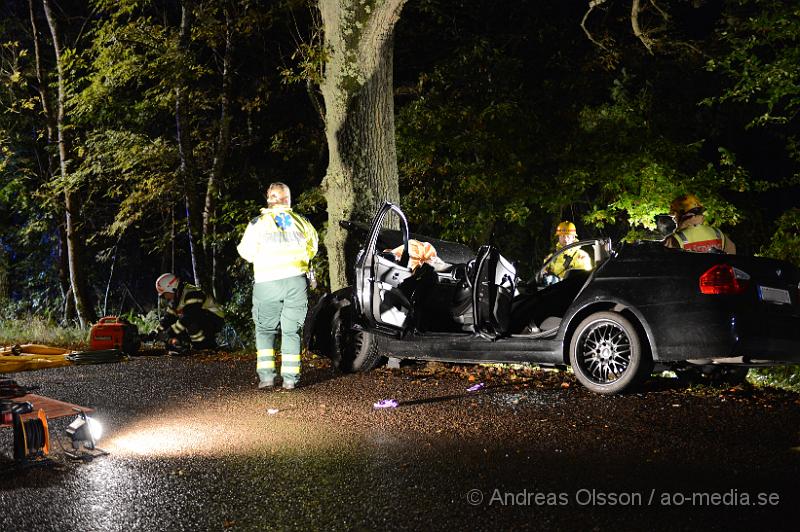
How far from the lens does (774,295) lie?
275 inches

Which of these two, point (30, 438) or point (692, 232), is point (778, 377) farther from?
point (30, 438)

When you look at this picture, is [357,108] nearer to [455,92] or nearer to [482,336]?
[482,336]

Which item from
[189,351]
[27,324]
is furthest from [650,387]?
[27,324]

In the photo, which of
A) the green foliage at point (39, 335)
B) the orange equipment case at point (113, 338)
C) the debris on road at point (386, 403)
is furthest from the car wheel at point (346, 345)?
the green foliage at point (39, 335)

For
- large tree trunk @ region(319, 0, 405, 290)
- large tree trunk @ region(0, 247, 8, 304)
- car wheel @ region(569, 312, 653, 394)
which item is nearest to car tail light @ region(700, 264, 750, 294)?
car wheel @ region(569, 312, 653, 394)

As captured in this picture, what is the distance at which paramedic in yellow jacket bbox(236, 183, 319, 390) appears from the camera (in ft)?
28.0

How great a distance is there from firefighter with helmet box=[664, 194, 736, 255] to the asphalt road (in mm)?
1357

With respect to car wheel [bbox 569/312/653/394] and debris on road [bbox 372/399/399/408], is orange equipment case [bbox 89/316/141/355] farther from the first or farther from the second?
car wheel [bbox 569/312/653/394]

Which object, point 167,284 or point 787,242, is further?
point 167,284

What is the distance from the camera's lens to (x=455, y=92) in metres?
16.9

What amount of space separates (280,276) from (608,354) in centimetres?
337

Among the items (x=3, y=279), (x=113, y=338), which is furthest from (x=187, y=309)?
(x=3, y=279)

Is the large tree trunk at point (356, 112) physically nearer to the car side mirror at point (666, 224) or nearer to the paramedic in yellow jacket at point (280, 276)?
the paramedic in yellow jacket at point (280, 276)

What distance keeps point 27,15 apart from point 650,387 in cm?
2297
